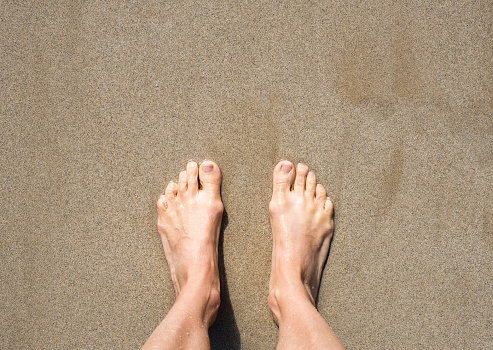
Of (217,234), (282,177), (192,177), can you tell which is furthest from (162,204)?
(282,177)

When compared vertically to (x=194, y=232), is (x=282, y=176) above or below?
above

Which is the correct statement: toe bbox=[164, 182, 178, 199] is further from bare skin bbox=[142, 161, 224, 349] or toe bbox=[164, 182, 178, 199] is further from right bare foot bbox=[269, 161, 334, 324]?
right bare foot bbox=[269, 161, 334, 324]

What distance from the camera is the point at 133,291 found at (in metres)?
1.56

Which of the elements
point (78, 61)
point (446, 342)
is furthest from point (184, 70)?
point (446, 342)

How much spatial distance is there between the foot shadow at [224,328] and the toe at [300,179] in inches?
20.3

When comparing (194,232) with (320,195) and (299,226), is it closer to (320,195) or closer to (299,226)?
(299,226)

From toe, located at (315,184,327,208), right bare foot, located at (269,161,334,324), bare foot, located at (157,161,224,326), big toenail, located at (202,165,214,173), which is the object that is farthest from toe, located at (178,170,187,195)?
toe, located at (315,184,327,208)

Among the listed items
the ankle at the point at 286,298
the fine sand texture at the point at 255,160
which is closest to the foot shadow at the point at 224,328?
the fine sand texture at the point at 255,160

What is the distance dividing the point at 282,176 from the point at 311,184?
0.47ft

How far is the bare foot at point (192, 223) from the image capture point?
151cm

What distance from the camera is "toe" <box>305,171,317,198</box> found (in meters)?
1.57

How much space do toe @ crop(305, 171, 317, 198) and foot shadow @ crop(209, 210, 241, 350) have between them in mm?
540

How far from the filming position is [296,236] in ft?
5.05

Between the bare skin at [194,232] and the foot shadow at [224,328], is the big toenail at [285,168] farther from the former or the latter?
the foot shadow at [224,328]
